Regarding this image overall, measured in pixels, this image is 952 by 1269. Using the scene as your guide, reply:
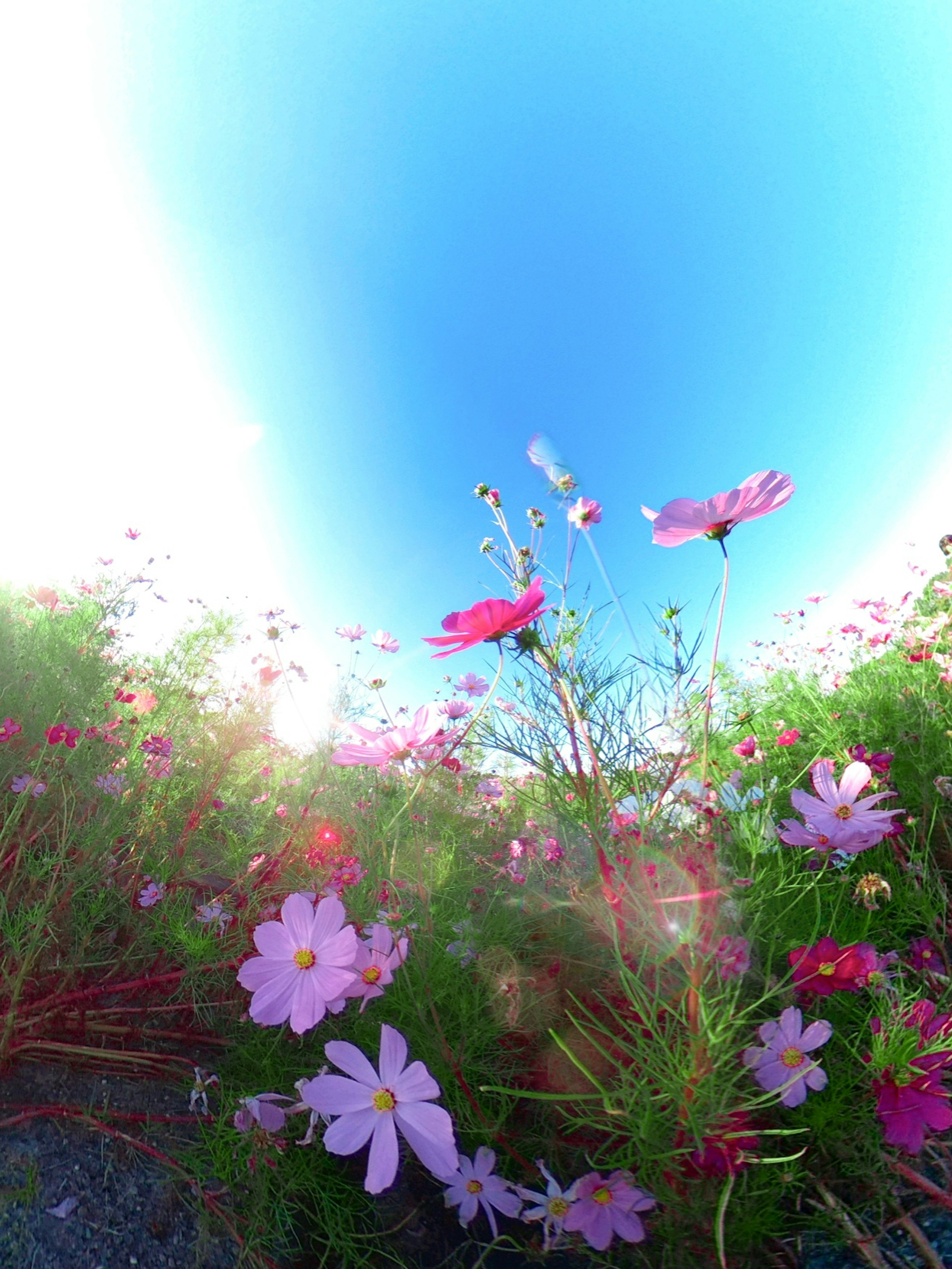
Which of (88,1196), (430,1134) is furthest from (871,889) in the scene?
(88,1196)

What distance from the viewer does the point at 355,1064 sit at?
2.44ft

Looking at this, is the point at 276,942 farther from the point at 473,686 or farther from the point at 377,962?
the point at 473,686

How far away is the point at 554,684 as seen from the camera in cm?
92

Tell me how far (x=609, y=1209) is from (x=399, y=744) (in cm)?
62

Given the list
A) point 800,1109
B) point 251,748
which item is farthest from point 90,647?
point 800,1109

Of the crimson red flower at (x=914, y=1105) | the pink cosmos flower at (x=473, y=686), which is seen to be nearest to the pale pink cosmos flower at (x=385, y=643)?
the pink cosmos flower at (x=473, y=686)

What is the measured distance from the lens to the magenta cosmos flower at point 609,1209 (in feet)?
2.31

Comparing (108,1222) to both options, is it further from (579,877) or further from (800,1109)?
(800,1109)

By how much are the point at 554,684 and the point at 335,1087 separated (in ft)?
1.92

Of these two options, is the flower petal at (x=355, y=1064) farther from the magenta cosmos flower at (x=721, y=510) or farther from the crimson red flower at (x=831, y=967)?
the magenta cosmos flower at (x=721, y=510)


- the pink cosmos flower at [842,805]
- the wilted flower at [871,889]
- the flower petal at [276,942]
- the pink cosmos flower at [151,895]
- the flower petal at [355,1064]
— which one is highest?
the pink cosmos flower at [842,805]

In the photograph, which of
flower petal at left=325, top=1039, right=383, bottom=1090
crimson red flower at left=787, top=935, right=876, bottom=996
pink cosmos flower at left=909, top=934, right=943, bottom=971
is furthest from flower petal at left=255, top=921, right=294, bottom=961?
pink cosmos flower at left=909, top=934, right=943, bottom=971

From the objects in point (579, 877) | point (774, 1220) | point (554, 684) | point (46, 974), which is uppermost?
point (554, 684)

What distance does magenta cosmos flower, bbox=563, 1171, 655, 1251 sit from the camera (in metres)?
0.71
